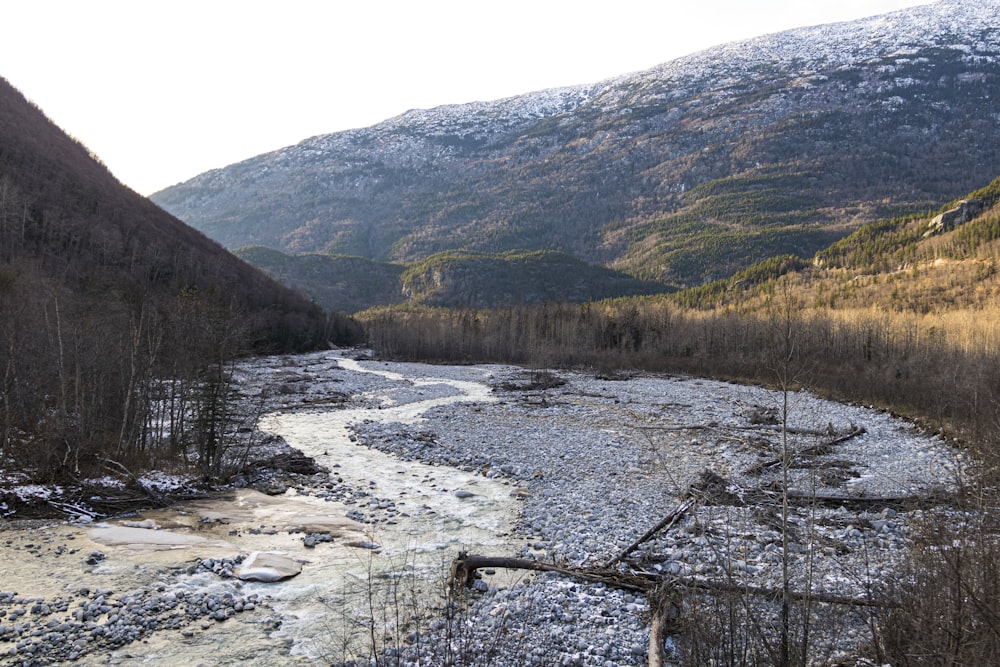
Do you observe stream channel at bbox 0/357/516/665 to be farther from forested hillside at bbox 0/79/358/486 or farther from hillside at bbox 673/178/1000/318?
hillside at bbox 673/178/1000/318

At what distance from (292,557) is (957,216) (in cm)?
12898

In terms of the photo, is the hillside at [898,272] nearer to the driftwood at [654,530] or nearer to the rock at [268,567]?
the driftwood at [654,530]

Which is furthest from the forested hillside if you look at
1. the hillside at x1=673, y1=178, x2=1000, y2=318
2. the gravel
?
the hillside at x1=673, y1=178, x2=1000, y2=318

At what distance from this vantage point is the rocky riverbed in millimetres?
7164

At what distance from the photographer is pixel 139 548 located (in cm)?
1052

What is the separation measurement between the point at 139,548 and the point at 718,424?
78.0ft

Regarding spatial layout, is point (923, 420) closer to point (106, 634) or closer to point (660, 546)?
point (660, 546)

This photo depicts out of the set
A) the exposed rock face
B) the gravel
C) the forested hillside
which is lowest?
the gravel

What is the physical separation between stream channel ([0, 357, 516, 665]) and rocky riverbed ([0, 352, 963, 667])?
7 cm

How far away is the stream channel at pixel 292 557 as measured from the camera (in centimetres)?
747

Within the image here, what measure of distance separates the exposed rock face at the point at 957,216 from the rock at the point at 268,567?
408 feet

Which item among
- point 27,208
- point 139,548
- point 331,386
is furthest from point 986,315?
point 27,208

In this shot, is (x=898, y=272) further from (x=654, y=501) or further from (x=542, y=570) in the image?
(x=542, y=570)

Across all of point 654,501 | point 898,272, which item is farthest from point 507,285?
point 654,501
